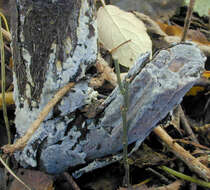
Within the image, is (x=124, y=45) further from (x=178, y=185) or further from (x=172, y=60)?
(x=178, y=185)

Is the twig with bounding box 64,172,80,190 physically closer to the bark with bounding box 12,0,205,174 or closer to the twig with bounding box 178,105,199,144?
the bark with bounding box 12,0,205,174

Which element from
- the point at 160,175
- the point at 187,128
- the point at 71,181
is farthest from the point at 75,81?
the point at 187,128

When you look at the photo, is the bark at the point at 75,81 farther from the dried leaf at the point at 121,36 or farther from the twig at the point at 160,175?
the dried leaf at the point at 121,36

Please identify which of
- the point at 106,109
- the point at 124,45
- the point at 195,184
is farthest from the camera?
the point at 124,45

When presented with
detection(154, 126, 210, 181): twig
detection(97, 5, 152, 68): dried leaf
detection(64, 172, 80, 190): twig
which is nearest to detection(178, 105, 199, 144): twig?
detection(154, 126, 210, 181): twig

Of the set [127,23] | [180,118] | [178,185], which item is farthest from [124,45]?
[178,185]
